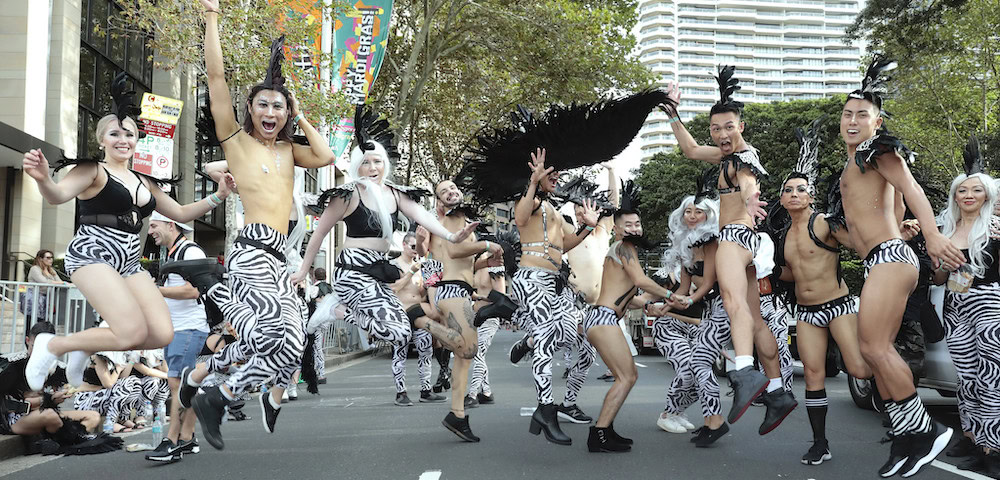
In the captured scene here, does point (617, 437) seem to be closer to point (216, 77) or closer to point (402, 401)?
point (216, 77)

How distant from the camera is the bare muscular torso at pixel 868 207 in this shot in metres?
5.44

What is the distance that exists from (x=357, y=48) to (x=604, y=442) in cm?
1450

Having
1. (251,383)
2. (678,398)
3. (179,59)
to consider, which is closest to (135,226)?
(251,383)

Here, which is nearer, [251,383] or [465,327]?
[251,383]

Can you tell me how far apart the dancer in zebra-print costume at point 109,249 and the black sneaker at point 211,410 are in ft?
1.40

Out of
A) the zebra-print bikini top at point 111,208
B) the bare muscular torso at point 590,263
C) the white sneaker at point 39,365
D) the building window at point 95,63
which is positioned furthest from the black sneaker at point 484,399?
the building window at point 95,63

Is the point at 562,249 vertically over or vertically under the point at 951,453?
over

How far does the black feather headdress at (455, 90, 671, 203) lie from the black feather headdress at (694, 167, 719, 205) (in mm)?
693

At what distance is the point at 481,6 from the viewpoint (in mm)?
25328

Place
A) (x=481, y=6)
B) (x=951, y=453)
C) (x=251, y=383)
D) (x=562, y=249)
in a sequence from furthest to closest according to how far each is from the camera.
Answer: (x=481, y=6)
(x=562, y=249)
(x=951, y=453)
(x=251, y=383)

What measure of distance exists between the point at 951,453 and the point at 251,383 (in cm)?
505

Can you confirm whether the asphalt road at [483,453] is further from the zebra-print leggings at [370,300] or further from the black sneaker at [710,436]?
the zebra-print leggings at [370,300]

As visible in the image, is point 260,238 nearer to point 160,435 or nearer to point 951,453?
point 160,435

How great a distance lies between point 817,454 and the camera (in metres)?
6.06
